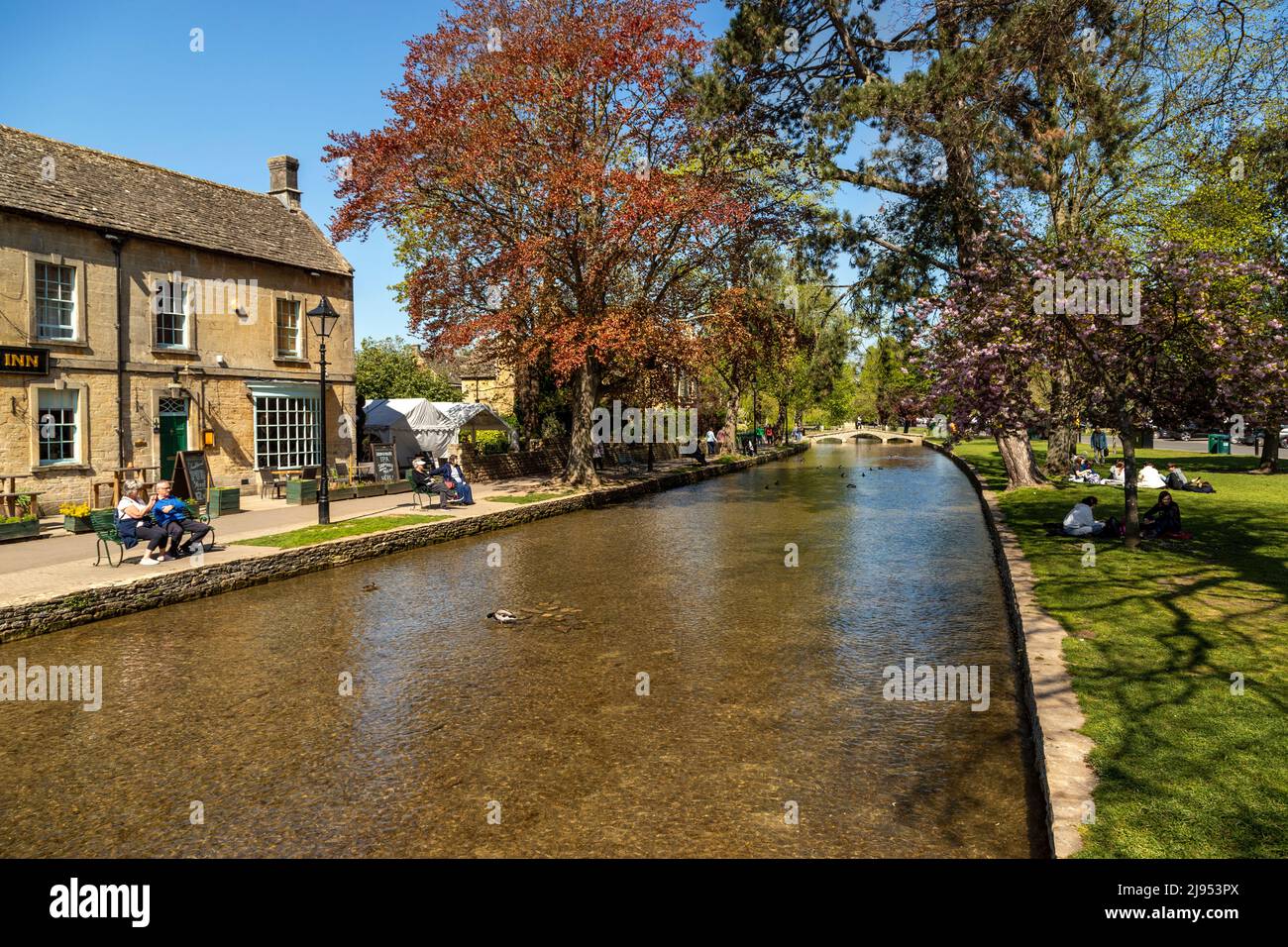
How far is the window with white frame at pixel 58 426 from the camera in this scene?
18.4 meters

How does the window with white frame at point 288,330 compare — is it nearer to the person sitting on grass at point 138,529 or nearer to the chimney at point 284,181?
the chimney at point 284,181

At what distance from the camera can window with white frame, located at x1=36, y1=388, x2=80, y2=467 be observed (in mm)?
18422

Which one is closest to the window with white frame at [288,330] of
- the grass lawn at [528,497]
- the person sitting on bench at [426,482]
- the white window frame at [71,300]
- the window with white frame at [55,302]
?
the white window frame at [71,300]

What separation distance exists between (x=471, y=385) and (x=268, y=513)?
45.4 metres

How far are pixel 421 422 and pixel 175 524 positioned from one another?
740 inches

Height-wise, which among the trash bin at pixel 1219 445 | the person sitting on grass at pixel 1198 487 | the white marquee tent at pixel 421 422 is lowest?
the person sitting on grass at pixel 1198 487

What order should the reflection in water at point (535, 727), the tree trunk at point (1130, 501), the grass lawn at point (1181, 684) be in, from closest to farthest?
the grass lawn at point (1181, 684) < the reflection in water at point (535, 727) < the tree trunk at point (1130, 501)

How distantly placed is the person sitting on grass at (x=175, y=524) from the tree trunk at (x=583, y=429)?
46.9 feet

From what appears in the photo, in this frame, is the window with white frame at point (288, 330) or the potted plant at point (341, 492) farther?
the window with white frame at point (288, 330)

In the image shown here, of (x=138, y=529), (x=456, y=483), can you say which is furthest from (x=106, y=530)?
(x=456, y=483)

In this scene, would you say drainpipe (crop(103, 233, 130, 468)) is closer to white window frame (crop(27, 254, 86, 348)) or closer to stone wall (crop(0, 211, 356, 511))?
stone wall (crop(0, 211, 356, 511))

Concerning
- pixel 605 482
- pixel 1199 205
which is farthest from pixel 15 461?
pixel 1199 205

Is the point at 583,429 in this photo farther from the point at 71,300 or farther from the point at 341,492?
the point at 71,300

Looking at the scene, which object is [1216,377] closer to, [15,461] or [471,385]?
[15,461]
